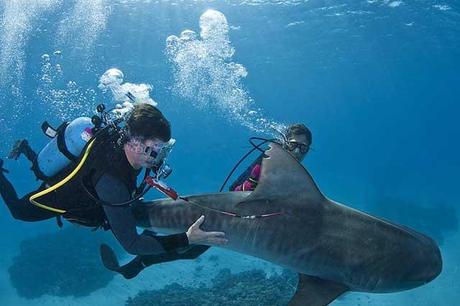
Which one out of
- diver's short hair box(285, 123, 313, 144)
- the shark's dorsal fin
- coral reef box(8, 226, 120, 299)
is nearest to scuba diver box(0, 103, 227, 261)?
the shark's dorsal fin

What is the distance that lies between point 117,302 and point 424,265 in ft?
47.0

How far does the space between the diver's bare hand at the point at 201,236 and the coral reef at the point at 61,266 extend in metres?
14.6

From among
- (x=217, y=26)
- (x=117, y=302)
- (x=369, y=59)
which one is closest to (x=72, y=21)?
(x=217, y=26)

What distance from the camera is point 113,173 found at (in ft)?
15.2

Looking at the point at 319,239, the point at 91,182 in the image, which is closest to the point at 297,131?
the point at 319,239

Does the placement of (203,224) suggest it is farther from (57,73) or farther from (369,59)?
(369,59)

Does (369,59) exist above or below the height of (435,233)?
above

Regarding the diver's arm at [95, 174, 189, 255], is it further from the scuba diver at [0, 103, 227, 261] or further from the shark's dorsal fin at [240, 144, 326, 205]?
the shark's dorsal fin at [240, 144, 326, 205]

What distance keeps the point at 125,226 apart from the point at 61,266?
52.6 ft

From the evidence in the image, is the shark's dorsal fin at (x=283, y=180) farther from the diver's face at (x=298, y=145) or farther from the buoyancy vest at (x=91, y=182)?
the diver's face at (x=298, y=145)

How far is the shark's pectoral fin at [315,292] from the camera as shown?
182 inches

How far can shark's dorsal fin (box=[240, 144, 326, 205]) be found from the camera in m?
4.60

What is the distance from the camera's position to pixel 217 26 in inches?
1315

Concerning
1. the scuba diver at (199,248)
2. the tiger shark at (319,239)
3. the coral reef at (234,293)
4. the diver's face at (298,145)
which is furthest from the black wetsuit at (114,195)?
the coral reef at (234,293)
